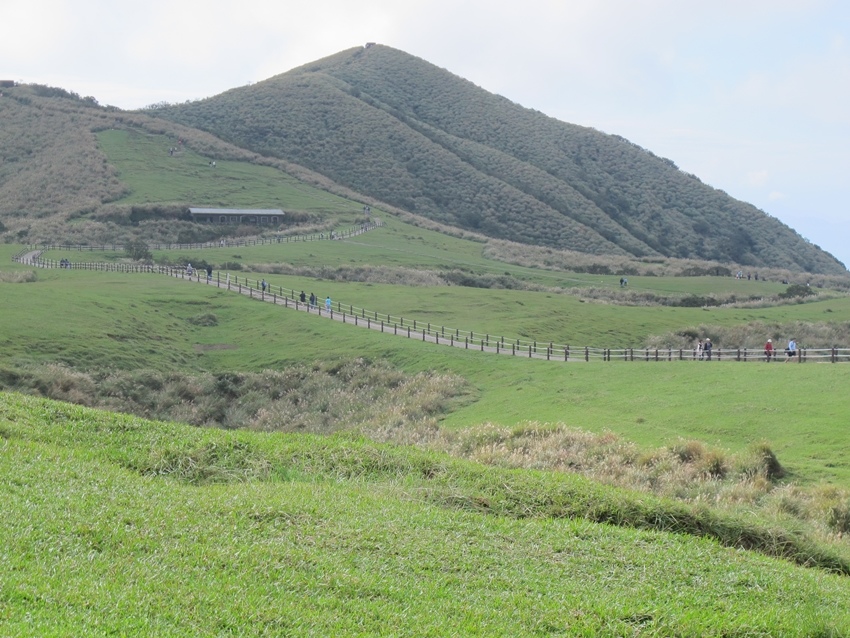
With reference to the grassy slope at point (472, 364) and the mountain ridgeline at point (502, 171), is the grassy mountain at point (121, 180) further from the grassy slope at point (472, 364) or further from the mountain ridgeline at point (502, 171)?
the grassy slope at point (472, 364)

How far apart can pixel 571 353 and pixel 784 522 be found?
2759 centimetres

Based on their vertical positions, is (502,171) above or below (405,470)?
above

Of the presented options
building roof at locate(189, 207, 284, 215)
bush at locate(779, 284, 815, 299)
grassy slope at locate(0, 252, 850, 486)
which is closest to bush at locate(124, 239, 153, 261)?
grassy slope at locate(0, 252, 850, 486)

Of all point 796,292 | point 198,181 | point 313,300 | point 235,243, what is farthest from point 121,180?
point 796,292

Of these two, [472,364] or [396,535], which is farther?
[472,364]

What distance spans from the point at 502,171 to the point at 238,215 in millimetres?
62567

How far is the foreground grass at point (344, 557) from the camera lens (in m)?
8.55

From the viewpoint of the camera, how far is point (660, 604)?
9.89 m

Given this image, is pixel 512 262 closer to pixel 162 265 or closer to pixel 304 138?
pixel 162 265

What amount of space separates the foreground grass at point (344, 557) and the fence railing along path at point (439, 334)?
26.5 m

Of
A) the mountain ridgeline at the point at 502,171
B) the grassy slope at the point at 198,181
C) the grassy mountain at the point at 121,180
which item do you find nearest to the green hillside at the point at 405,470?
the grassy mountain at the point at 121,180

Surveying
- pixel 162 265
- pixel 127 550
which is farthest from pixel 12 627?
pixel 162 265

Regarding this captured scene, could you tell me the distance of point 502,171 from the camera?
15862cm

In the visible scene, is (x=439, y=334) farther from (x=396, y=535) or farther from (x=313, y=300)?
(x=396, y=535)
